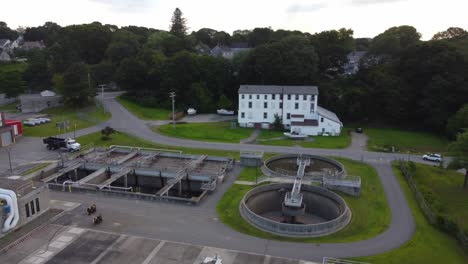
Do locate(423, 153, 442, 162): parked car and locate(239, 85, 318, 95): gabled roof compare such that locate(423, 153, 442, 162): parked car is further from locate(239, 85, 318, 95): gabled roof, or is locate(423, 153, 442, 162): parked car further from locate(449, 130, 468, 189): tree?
locate(239, 85, 318, 95): gabled roof

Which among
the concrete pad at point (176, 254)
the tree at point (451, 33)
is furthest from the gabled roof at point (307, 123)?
the tree at point (451, 33)

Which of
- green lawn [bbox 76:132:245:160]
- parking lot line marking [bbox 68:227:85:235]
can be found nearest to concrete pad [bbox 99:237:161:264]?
parking lot line marking [bbox 68:227:85:235]

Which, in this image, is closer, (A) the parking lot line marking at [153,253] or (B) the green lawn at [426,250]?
(A) the parking lot line marking at [153,253]

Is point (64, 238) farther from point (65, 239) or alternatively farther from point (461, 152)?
point (461, 152)

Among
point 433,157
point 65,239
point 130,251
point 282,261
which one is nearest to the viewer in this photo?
point 282,261

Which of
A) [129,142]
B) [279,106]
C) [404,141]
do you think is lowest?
[404,141]

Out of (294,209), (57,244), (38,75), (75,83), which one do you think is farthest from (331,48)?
(57,244)

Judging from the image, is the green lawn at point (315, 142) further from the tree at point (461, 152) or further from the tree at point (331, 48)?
the tree at point (331, 48)

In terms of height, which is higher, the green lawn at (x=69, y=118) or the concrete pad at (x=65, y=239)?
the green lawn at (x=69, y=118)
